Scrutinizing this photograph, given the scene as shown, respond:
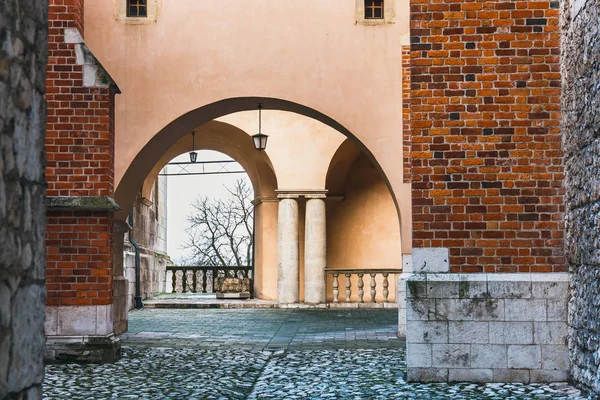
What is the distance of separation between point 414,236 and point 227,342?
472cm

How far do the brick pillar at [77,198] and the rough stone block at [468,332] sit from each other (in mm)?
3879

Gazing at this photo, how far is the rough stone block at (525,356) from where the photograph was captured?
25.3 ft

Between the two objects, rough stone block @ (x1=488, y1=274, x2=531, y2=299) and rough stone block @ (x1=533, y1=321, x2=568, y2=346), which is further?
rough stone block @ (x1=488, y1=274, x2=531, y2=299)

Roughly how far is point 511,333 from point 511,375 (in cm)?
37

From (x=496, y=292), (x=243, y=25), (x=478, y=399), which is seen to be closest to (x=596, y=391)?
(x=478, y=399)

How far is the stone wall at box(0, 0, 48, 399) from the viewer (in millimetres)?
2996

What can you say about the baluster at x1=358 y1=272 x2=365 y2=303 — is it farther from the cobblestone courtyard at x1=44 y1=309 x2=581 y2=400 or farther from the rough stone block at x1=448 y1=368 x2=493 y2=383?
the rough stone block at x1=448 y1=368 x2=493 y2=383

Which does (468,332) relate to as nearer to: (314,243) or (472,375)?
(472,375)

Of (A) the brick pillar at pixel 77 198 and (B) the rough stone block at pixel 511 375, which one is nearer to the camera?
(B) the rough stone block at pixel 511 375

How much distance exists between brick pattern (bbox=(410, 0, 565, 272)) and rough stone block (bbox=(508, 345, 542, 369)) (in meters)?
0.70

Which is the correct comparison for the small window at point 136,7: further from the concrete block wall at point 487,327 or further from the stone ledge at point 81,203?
the concrete block wall at point 487,327

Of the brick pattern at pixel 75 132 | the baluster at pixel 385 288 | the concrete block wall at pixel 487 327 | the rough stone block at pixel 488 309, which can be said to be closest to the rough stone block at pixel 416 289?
the concrete block wall at pixel 487 327

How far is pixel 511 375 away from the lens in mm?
7715

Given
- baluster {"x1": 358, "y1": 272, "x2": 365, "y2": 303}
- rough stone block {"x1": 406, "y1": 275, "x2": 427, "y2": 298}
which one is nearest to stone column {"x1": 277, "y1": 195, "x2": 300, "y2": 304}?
baluster {"x1": 358, "y1": 272, "x2": 365, "y2": 303}
